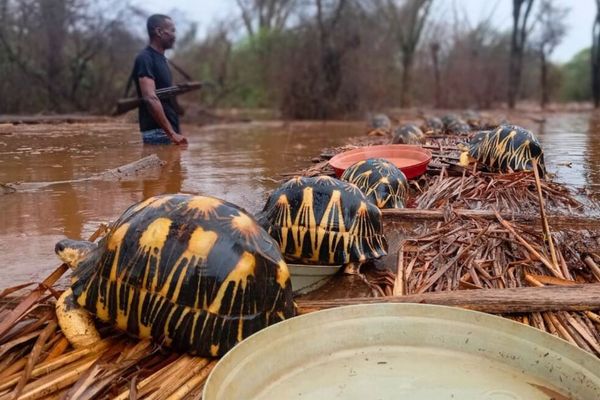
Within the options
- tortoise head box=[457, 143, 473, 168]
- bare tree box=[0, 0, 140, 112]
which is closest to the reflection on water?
tortoise head box=[457, 143, 473, 168]

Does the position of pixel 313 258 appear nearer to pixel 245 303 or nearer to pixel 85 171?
pixel 245 303

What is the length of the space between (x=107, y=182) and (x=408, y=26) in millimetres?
28409

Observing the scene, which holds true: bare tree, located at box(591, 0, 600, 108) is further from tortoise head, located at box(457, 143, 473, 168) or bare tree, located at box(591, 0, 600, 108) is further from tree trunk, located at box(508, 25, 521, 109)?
tortoise head, located at box(457, 143, 473, 168)

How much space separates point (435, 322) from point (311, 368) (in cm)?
48

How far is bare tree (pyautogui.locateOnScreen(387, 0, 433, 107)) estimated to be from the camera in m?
30.0

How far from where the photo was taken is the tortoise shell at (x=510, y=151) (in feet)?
18.4

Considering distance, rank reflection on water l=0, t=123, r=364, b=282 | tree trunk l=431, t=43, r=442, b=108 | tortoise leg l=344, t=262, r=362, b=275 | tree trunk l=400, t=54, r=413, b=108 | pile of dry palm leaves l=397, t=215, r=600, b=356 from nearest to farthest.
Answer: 1. pile of dry palm leaves l=397, t=215, r=600, b=356
2. tortoise leg l=344, t=262, r=362, b=275
3. reflection on water l=0, t=123, r=364, b=282
4. tree trunk l=400, t=54, r=413, b=108
5. tree trunk l=431, t=43, r=442, b=108

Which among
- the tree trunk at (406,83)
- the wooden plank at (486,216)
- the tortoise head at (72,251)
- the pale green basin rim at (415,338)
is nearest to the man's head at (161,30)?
the wooden plank at (486,216)

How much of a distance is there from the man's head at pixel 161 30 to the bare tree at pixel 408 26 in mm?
23662

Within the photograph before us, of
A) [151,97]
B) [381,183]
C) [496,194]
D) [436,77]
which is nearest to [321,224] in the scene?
[381,183]

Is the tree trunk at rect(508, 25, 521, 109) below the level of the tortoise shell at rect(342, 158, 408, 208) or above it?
above

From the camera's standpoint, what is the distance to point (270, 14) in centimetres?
3594

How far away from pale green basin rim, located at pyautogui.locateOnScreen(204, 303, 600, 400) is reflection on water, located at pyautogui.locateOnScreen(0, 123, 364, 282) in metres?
1.77

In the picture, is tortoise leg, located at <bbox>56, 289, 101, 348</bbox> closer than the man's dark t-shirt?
Yes
